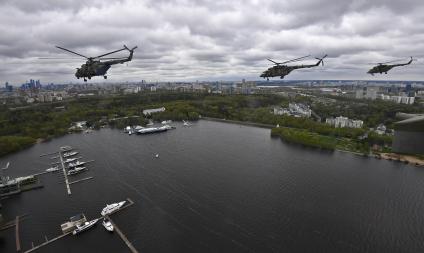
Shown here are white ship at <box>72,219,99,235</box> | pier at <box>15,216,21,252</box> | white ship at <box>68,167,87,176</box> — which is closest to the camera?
pier at <box>15,216,21,252</box>

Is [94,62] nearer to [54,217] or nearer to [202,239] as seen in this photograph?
[54,217]

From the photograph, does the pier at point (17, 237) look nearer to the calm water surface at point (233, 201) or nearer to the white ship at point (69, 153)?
the calm water surface at point (233, 201)

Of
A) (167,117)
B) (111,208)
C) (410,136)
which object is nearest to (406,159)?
(111,208)

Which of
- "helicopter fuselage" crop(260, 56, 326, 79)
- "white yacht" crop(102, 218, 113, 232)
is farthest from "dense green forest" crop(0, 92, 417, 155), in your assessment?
"white yacht" crop(102, 218, 113, 232)

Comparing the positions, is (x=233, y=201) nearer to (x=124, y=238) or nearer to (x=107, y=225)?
(x=124, y=238)

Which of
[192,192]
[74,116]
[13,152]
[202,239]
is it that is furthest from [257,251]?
[74,116]

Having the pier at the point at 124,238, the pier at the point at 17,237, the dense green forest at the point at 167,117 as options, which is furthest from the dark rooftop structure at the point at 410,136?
the dense green forest at the point at 167,117

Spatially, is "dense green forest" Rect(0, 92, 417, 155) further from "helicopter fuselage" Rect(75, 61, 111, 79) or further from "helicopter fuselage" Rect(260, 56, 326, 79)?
"helicopter fuselage" Rect(75, 61, 111, 79)

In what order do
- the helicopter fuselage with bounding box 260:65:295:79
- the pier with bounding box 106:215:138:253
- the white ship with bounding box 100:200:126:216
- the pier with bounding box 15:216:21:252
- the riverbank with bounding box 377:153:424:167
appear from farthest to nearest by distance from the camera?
the riverbank with bounding box 377:153:424:167 → the helicopter fuselage with bounding box 260:65:295:79 → the white ship with bounding box 100:200:126:216 → the pier with bounding box 15:216:21:252 → the pier with bounding box 106:215:138:253
